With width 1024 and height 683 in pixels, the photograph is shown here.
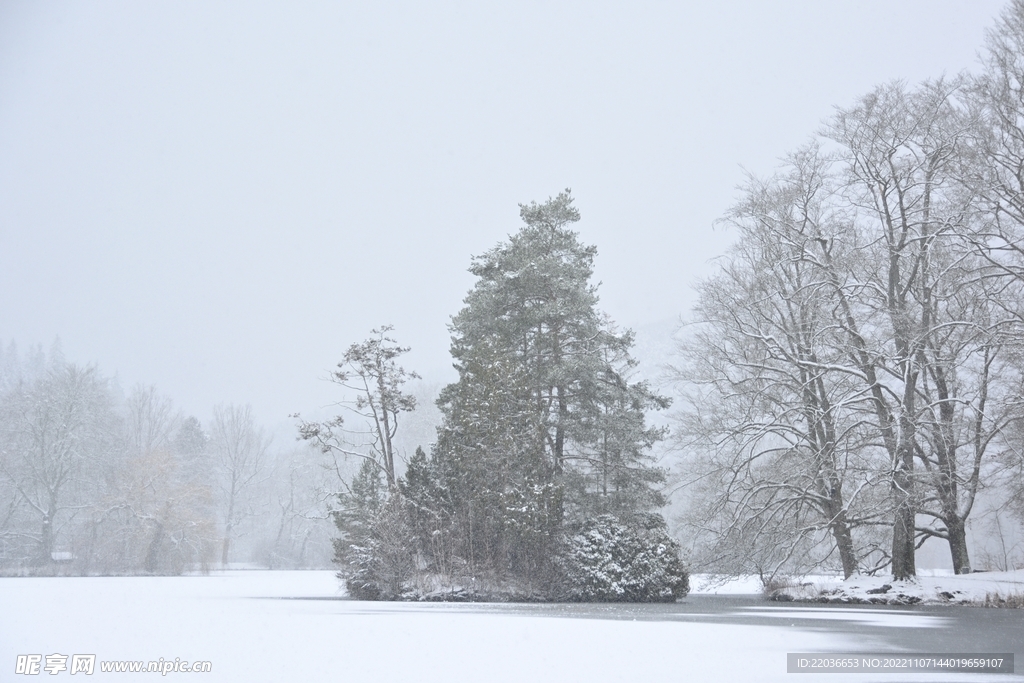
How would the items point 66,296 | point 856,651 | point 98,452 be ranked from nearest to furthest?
point 856,651 < point 98,452 < point 66,296

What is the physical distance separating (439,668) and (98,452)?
45.8 m

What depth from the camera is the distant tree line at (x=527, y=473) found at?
79.8 feet

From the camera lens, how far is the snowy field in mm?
8055

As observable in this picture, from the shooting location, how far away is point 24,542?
44906 mm

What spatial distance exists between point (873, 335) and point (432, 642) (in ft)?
57.8

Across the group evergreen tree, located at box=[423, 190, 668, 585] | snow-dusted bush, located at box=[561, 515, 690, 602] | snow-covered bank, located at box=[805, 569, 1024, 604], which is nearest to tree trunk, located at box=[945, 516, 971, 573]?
snow-covered bank, located at box=[805, 569, 1024, 604]

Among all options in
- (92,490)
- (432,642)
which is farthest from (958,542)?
(92,490)

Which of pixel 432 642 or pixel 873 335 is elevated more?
pixel 873 335

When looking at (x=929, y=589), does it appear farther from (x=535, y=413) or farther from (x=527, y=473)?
(x=535, y=413)

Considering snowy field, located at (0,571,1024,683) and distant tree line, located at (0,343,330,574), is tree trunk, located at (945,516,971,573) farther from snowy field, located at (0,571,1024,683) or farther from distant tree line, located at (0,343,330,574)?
distant tree line, located at (0,343,330,574)

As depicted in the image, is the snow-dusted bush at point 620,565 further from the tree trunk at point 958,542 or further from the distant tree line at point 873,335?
the tree trunk at point 958,542

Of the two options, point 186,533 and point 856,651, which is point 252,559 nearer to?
point 186,533

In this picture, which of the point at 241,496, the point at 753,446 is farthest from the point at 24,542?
the point at 753,446

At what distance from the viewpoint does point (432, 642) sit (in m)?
10.6
